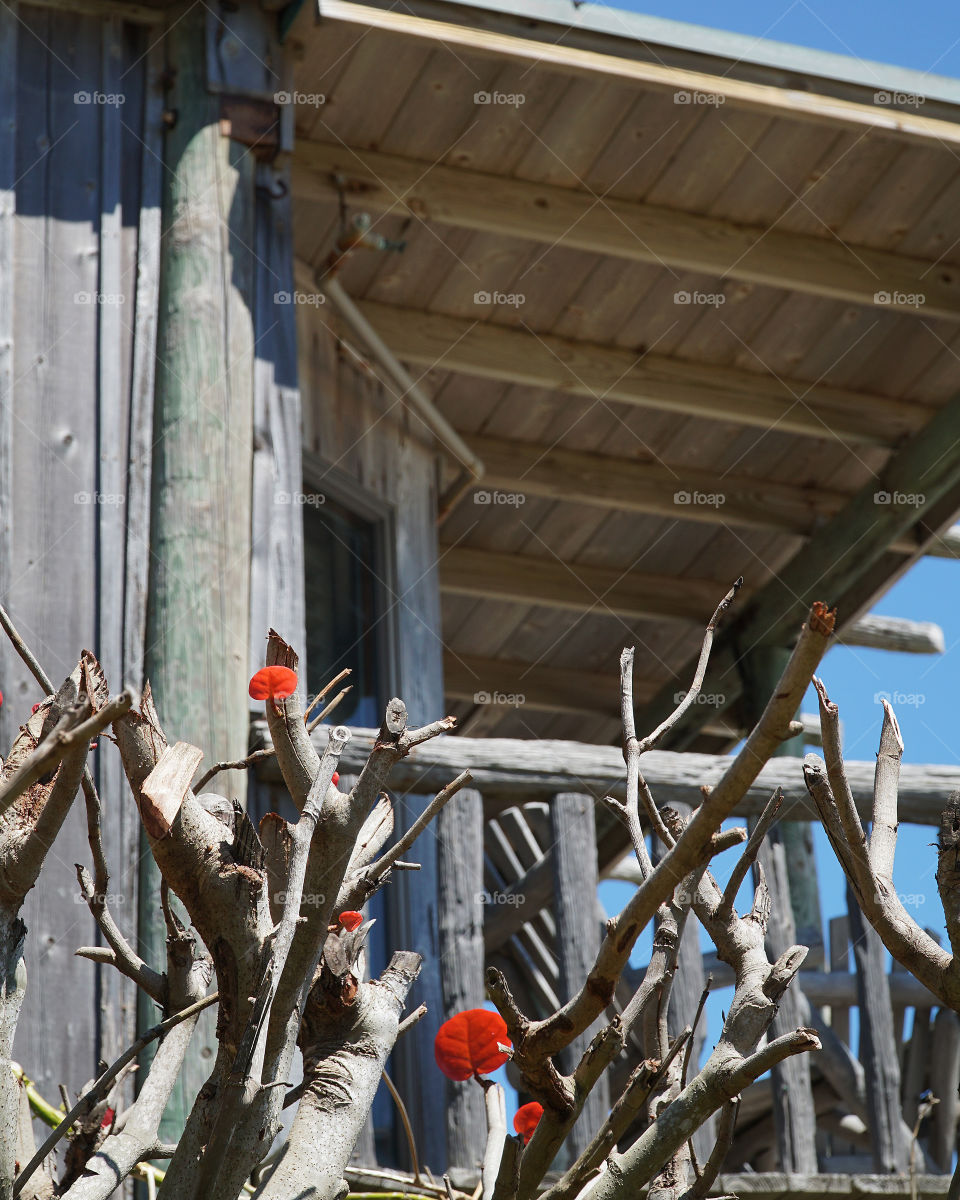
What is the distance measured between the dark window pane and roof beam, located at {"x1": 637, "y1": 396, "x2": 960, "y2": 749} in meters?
2.41

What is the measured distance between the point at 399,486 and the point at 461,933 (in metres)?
2.30

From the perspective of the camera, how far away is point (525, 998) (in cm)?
662

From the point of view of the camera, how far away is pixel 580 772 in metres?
4.40

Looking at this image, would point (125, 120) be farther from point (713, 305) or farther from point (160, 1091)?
point (160, 1091)

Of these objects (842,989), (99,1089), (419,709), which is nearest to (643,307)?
(419,709)

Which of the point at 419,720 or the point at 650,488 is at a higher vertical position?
the point at 650,488

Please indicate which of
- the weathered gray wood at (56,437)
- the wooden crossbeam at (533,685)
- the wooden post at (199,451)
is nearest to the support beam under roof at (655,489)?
the wooden crossbeam at (533,685)

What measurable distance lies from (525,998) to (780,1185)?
268 centimetres

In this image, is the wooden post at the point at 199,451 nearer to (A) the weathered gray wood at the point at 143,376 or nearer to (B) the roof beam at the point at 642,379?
(A) the weathered gray wood at the point at 143,376

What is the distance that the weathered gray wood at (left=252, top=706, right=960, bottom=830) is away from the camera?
4.26m

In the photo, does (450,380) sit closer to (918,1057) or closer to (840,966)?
(840,966)

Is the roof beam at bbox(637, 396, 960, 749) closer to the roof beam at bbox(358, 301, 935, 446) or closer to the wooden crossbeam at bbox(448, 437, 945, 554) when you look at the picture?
the wooden crossbeam at bbox(448, 437, 945, 554)

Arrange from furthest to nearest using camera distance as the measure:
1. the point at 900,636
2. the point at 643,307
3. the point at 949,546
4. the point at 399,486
Result: 1. the point at 900,636
2. the point at 949,546
3. the point at 643,307
4. the point at 399,486

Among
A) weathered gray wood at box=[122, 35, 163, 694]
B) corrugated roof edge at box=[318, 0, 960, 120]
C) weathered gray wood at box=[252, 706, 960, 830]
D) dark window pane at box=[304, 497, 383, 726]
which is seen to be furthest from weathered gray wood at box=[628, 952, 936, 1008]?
corrugated roof edge at box=[318, 0, 960, 120]
